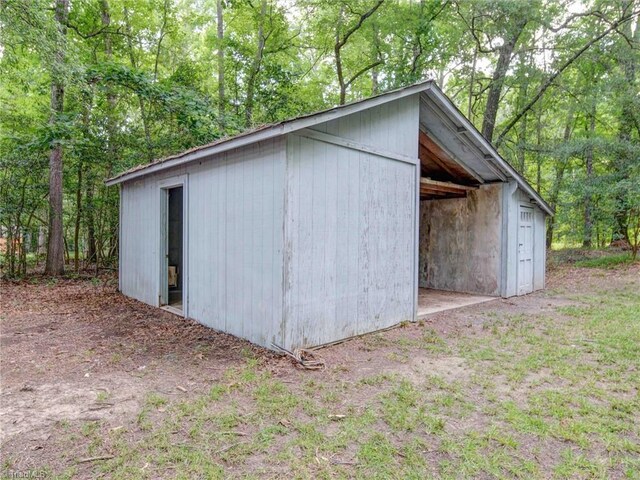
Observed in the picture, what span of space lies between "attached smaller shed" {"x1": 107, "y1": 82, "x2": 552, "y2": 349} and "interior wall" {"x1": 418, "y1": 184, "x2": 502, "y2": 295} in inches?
25.5

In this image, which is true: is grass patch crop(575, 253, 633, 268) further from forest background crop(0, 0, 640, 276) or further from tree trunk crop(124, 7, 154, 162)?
tree trunk crop(124, 7, 154, 162)

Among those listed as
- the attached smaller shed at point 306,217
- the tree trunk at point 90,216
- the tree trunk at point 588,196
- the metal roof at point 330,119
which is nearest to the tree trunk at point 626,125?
the tree trunk at point 588,196

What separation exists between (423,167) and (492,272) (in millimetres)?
2658

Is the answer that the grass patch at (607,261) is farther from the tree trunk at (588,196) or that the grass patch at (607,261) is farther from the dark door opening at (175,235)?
the dark door opening at (175,235)

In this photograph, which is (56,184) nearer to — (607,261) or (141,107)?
(141,107)

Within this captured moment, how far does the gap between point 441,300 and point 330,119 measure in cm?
474

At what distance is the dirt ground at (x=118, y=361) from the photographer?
2736 millimetres

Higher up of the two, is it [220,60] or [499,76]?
[220,60]

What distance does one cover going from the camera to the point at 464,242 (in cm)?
834

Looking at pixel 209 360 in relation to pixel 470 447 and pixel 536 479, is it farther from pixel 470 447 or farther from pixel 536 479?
pixel 536 479

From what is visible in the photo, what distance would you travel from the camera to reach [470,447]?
7.89 ft

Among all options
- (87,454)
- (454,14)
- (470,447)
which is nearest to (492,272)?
(470,447)

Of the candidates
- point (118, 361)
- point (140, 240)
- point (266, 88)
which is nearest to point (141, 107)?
point (266, 88)

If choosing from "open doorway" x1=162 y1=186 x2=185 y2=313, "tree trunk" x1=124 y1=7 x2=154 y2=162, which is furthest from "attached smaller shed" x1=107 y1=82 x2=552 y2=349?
"tree trunk" x1=124 y1=7 x2=154 y2=162
